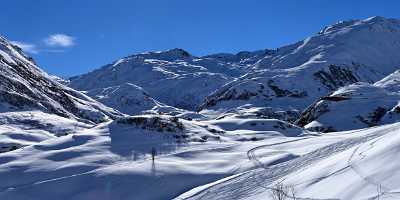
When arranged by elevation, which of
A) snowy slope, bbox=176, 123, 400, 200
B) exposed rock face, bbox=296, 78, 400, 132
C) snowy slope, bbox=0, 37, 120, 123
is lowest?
snowy slope, bbox=176, 123, 400, 200

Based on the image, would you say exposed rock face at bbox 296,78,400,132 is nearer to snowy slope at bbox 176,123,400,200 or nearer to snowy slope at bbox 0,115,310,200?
snowy slope at bbox 0,115,310,200

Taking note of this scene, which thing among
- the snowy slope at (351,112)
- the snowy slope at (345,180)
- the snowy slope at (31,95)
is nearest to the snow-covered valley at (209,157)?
the snowy slope at (345,180)

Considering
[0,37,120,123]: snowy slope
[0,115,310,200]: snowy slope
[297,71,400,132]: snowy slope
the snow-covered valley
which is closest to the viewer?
the snow-covered valley

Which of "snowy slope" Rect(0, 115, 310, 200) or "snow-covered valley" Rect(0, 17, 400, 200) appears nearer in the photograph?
"snow-covered valley" Rect(0, 17, 400, 200)

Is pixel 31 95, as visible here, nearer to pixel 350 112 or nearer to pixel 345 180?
pixel 350 112

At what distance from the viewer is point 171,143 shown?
53188 millimetres

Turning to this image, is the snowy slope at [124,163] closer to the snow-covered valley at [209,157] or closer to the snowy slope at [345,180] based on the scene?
the snow-covered valley at [209,157]

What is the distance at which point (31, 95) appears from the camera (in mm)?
125438

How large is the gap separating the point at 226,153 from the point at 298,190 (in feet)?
91.1

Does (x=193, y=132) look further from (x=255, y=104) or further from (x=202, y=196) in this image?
(x=255, y=104)

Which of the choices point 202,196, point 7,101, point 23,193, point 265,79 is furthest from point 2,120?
point 265,79

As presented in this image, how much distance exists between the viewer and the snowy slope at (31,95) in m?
118

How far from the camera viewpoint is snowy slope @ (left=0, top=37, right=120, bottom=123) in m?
118

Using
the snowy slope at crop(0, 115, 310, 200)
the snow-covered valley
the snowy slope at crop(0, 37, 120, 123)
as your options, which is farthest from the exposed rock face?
the snowy slope at crop(0, 37, 120, 123)
